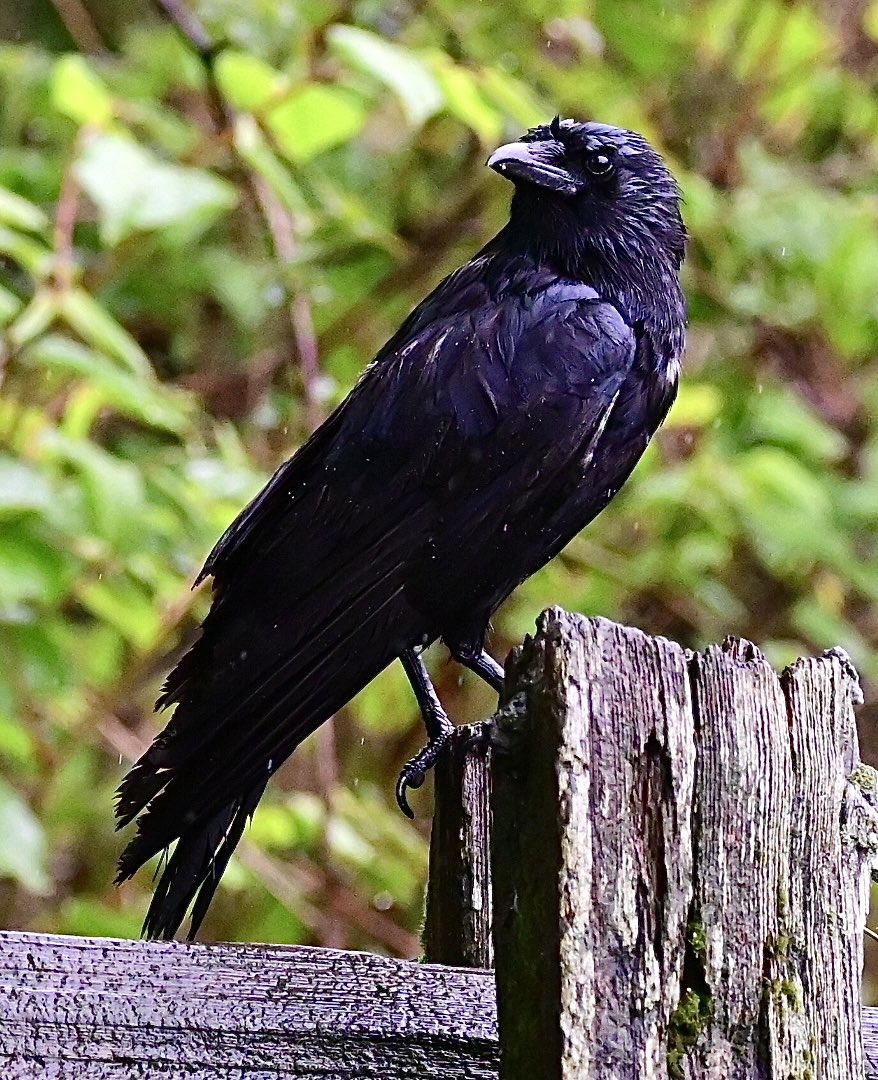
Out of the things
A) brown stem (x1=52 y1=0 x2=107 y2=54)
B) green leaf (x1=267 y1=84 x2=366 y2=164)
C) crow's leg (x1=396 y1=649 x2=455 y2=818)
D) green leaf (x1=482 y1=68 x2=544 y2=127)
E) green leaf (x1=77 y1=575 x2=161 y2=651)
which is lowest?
crow's leg (x1=396 y1=649 x2=455 y2=818)

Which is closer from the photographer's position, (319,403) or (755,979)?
(755,979)

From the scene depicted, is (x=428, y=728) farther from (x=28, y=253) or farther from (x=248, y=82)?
(x=248, y=82)

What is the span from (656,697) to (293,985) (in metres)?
0.42

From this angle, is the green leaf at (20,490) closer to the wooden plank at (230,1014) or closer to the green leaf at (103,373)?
the green leaf at (103,373)

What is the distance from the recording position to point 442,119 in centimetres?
456

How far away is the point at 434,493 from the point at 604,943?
136 centimetres

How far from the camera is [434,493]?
8.07 feet

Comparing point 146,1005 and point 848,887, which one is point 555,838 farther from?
point 146,1005

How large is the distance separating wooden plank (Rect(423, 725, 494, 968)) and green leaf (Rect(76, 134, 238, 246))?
4.65 feet

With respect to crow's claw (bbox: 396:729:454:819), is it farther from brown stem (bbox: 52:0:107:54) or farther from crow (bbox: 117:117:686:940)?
brown stem (bbox: 52:0:107:54)

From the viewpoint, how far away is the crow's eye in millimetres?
2938

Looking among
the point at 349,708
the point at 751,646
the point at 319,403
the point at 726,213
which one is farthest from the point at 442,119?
the point at 751,646

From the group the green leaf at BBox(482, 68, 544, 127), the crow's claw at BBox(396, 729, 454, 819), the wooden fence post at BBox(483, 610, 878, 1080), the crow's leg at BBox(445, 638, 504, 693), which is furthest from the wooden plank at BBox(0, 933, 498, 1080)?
the green leaf at BBox(482, 68, 544, 127)

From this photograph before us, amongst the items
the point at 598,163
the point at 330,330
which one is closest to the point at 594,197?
the point at 598,163
